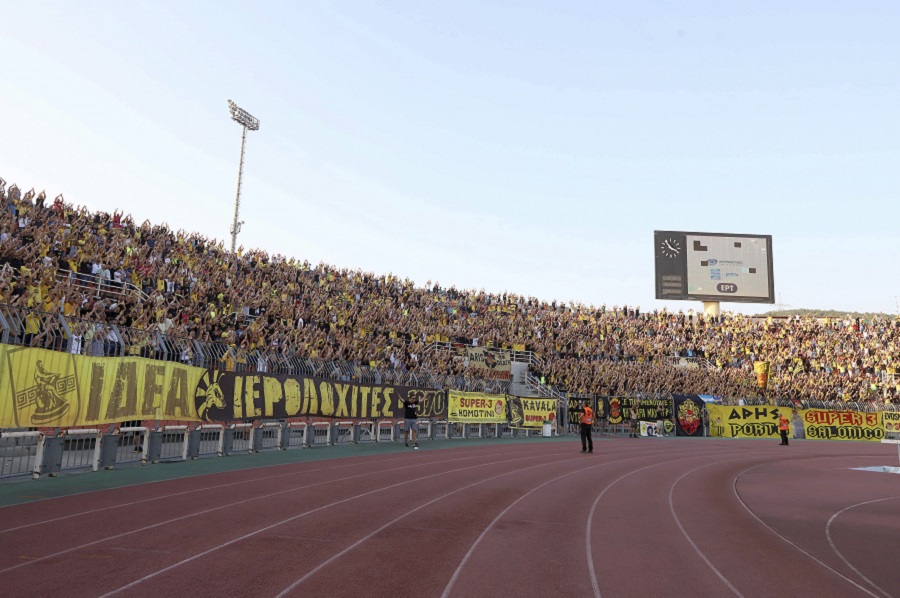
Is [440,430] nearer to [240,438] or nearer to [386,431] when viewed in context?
[386,431]

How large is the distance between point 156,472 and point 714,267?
52.3 m

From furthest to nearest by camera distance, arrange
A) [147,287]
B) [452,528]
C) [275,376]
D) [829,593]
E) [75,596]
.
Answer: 1. [147,287]
2. [275,376]
3. [452,528]
4. [829,593]
5. [75,596]

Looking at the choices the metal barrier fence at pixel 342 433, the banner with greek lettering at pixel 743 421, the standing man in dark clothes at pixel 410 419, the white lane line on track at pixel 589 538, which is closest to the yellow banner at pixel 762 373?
the banner with greek lettering at pixel 743 421

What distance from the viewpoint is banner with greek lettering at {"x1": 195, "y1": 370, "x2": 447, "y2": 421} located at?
18078 millimetres

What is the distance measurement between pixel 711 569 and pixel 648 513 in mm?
3803

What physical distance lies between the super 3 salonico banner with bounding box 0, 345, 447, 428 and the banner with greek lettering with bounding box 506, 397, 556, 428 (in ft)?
33.2

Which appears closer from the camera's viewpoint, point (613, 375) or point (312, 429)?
point (312, 429)

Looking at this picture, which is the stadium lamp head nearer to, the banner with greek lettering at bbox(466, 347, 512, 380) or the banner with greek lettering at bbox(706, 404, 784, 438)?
the banner with greek lettering at bbox(466, 347, 512, 380)

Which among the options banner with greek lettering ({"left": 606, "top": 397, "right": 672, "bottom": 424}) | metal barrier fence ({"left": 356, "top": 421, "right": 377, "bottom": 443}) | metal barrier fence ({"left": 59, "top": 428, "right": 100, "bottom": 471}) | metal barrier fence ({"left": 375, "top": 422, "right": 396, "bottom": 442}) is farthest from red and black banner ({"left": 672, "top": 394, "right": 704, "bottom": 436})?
metal barrier fence ({"left": 59, "top": 428, "right": 100, "bottom": 471})

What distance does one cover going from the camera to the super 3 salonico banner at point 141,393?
1185cm

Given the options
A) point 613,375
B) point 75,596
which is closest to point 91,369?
point 75,596

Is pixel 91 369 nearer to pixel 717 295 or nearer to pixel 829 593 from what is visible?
pixel 829 593

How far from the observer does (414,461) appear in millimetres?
18969

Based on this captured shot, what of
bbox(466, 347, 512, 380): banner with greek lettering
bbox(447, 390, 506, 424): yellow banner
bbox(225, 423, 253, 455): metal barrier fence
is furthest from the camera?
bbox(466, 347, 512, 380): banner with greek lettering
